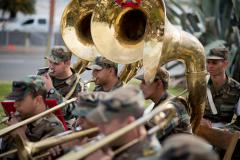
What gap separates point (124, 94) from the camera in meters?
3.27

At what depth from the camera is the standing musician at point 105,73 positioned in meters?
5.94

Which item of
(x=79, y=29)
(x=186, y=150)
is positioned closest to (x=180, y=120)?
(x=186, y=150)

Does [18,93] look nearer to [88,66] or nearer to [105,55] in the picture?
[105,55]

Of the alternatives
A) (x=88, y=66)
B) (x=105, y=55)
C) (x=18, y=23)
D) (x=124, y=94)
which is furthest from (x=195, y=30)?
(x=18, y=23)

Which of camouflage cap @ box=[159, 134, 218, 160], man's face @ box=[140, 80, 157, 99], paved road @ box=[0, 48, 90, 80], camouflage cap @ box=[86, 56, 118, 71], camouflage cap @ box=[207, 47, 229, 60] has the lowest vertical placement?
paved road @ box=[0, 48, 90, 80]

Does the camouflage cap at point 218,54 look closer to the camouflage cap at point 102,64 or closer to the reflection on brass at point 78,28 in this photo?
the camouflage cap at point 102,64

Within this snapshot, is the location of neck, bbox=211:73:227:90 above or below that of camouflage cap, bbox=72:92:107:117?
below

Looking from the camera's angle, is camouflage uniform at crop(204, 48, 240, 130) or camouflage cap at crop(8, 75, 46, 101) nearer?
camouflage cap at crop(8, 75, 46, 101)

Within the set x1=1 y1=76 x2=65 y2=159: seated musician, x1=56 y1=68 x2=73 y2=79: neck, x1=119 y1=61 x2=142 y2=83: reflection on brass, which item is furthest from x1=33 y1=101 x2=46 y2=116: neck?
x1=56 y1=68 x2=73 y2=79: neck

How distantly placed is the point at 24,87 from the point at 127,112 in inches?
60.3

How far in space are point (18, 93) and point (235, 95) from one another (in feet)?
7.79

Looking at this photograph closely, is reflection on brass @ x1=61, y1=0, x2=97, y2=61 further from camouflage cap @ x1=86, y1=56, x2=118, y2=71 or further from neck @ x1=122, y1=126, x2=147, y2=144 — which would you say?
neck @ x1=122, y1=126, x2=147, y2=144

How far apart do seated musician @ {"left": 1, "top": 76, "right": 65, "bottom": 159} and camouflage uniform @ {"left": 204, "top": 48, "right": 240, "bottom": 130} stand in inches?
77.2

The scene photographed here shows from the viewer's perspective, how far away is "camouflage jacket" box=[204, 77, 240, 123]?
6.14 meters
